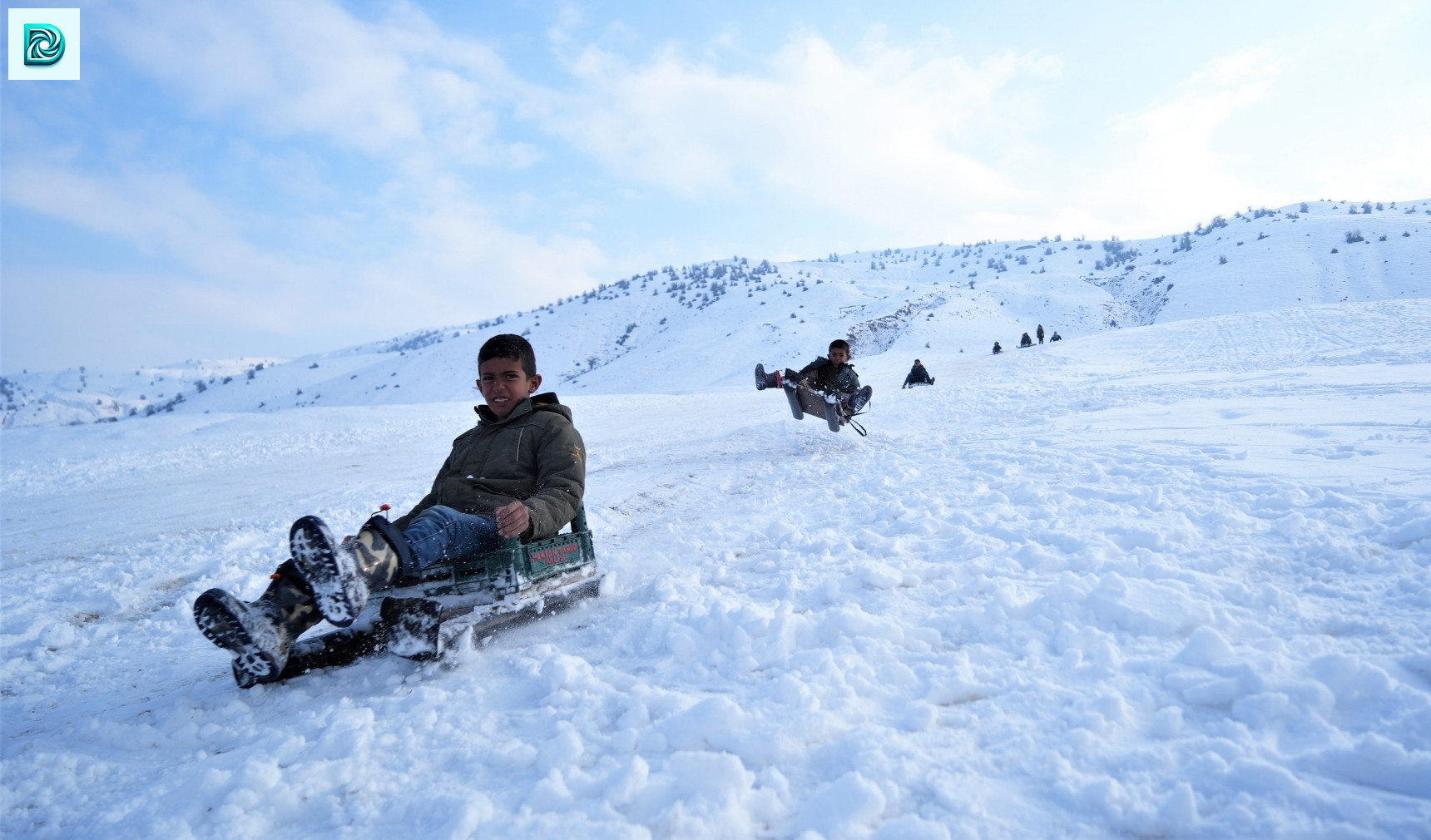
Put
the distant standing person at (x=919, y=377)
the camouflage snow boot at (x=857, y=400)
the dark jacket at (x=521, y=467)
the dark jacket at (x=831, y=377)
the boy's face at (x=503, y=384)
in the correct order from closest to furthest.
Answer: the dark jacket at (x=521, y=467), the boy's face at (x=503, y=384), the camouflage snow boot at (x=857, y=400), the dark jacket at (x=831, y=377), the distant standing person at (x=919, y=377)

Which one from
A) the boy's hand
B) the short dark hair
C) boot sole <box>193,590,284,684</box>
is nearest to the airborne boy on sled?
the short dark hair

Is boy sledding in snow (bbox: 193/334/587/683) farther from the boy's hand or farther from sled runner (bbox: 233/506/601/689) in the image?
sled runner (bbox: 233/506/601/689)

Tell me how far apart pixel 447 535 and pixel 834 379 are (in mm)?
7181

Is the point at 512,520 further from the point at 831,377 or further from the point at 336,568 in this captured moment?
the point at 831,377

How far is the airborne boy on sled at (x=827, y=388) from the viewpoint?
8.95m

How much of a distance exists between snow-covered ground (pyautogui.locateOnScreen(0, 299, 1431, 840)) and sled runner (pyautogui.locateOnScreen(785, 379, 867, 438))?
2714 millimetres

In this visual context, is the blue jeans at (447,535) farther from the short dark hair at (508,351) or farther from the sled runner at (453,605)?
the short dark hair at (508,351)

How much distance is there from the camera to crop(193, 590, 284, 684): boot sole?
100 inches

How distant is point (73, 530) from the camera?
7605 mm

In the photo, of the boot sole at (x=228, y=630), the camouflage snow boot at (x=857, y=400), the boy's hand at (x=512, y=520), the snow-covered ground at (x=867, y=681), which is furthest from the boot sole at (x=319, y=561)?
the camouflage snow boot at (x=857, y=400)

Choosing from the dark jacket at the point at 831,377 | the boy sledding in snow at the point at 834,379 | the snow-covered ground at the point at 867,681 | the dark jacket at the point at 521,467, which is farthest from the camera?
the dark jacket at the point at 831,377

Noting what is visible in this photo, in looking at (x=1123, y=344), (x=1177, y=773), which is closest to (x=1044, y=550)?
(x=1177, y=773)

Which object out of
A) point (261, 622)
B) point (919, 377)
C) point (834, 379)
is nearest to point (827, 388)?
point (834, 379)

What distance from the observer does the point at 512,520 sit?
10.1ft
